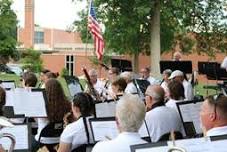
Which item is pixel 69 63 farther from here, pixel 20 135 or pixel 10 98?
pixel 20 135

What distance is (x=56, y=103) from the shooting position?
7.50 m

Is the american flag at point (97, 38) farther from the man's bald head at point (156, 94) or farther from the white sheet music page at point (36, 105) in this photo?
the man's bald head at point (156, 94)

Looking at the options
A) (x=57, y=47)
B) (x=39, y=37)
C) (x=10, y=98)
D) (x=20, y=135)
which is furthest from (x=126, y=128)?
(x=39, y=37)

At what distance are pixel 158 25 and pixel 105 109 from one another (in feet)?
79.6

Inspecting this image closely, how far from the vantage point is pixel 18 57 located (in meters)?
67.8

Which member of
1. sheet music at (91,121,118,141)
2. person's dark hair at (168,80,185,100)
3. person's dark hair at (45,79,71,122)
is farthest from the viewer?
person's dark hair at (168,80,185,100)

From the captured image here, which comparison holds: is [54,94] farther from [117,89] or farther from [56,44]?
[56,44]

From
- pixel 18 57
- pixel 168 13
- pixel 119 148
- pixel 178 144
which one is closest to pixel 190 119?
pixel 119 148

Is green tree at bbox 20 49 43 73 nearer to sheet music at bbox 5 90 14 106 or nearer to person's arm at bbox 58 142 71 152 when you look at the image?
sheet music at bbox 5 90 14 106

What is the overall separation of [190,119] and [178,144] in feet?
9.35

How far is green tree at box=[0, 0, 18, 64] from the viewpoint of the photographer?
186 feet

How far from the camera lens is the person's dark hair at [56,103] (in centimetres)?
751

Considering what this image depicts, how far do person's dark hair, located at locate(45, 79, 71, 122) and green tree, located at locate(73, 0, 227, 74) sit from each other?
2159cm

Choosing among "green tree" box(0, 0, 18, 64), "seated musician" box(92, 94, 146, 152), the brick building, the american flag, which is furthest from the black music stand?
"green tree" box(0, 0, 18, 64)
